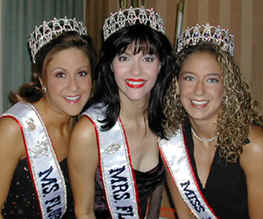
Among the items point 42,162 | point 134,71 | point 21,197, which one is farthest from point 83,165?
point 134,71

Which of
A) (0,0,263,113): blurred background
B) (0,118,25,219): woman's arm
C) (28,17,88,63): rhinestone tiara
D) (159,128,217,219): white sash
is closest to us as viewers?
(0,118,25,219): woman's arm

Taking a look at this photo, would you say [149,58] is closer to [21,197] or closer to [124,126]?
[124,126]

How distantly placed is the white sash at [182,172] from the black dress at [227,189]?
0.25 ft

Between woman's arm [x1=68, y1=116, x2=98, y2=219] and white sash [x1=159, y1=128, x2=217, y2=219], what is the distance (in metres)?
0.45

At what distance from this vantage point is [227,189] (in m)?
1.48

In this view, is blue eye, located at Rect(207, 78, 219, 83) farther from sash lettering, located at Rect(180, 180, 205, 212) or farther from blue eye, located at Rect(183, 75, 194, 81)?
sash lettering, located at Rect(180, 180, 205, 212)

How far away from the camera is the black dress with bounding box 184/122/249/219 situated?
4.76ft

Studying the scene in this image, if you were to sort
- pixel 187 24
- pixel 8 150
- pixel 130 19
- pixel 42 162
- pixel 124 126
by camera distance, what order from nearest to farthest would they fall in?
1. pixel 8 150
2. pixel 130 19
3. pixel 42 162
4. pixel 124 126
5. pixel 187 24

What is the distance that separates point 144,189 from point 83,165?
47 cm

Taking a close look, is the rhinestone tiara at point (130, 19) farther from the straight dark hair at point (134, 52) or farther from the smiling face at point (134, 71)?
the smiling face at point (134, 71)

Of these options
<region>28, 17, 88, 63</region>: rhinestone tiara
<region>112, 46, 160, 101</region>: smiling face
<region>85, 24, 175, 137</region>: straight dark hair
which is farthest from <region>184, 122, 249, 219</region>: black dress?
<region>28, 17, 88, 63</region>: rhinestone tiara

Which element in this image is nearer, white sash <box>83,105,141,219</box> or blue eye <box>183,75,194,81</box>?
blue eye <box>183,75,194,81</box>

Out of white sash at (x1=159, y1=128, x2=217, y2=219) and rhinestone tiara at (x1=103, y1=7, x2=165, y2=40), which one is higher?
rhinestone tiara at (x1=103, y1=7, x2=165, y2=40)

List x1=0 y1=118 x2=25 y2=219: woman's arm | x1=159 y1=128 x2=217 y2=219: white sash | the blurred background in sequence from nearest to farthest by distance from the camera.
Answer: x1=0 y1=118 x2=25 y2=219: woman's arm
x1=159 y1=128 x2=217 y2=219: white sash
the blurred background
